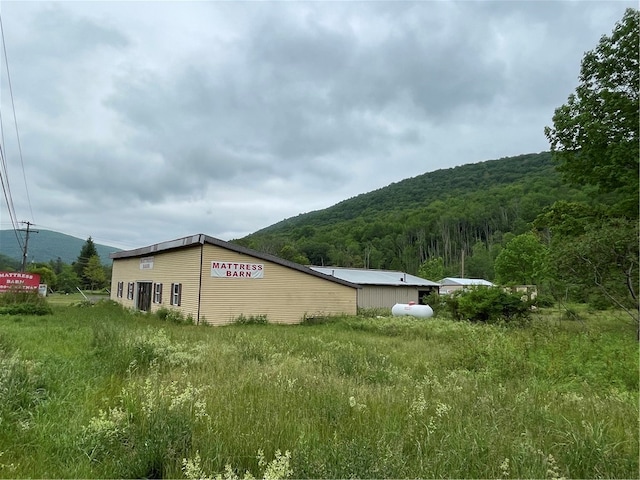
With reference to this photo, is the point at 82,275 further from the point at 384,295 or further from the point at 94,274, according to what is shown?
the point at 384,295

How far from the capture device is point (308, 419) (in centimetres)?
387

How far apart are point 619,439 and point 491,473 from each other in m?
1.56

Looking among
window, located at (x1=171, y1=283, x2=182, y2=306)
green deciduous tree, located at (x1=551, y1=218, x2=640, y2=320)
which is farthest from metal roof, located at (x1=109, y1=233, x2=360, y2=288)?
green deciduous tree, located at (x1=551, y1=218, x2=640, y2=320)

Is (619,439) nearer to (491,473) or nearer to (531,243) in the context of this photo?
(491,473)

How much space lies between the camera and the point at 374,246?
293 feet

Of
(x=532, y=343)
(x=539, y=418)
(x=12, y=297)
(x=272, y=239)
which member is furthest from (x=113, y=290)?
(x=272, y=239)

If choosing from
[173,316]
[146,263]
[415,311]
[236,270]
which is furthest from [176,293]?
[415,311]

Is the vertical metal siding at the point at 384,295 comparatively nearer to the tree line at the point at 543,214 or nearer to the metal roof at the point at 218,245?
the metal roof at the point at 218,245

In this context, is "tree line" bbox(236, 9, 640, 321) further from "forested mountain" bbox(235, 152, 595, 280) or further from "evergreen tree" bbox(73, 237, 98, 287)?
"evergreen tree" bbox(73, 237, 98, 287)

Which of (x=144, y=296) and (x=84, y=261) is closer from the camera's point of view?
(x=144, y=296)

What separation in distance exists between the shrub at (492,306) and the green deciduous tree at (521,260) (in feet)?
102

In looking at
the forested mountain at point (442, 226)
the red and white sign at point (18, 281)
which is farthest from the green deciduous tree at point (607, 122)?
the forested mountain at point (442, 226)

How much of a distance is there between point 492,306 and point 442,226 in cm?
7887

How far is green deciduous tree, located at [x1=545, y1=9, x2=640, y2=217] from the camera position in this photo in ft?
49.9
